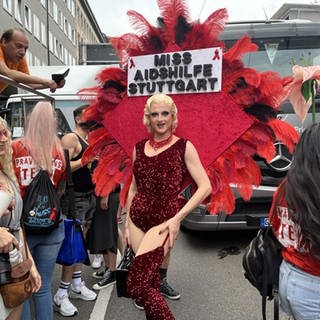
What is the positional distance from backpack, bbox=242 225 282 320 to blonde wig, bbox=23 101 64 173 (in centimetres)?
148

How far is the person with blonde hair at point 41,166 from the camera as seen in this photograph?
290cm

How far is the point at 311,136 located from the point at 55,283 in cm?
336

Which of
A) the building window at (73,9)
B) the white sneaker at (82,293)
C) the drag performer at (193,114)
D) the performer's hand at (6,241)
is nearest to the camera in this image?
the performer's hand at (6,241)

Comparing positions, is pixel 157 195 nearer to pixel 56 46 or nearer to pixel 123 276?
pixel 123 276

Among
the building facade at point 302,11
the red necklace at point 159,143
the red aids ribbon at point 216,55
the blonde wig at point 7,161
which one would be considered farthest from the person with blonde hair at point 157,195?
the building facade at point 302,11

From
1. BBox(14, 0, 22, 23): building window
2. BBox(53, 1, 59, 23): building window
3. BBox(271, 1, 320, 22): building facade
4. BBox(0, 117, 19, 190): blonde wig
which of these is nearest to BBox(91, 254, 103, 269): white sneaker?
BBox(0, 117, 19, 190): blonde wig

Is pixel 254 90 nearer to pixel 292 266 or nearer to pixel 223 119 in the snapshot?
pixel 223 119

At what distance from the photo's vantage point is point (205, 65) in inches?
110

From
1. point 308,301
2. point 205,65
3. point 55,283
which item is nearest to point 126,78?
point 205,65

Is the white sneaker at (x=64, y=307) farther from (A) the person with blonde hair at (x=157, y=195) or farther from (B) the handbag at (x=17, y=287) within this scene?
(B) the handbag at (x=17, y=287)

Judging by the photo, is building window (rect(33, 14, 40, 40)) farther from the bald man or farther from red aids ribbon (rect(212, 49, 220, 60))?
red aids ribbon (rect(212, 49, 220, 60))

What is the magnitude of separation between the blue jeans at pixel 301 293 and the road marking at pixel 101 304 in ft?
6.82

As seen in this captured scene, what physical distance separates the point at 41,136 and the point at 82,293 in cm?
177

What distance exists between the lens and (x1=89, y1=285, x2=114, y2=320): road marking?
3.68 m
